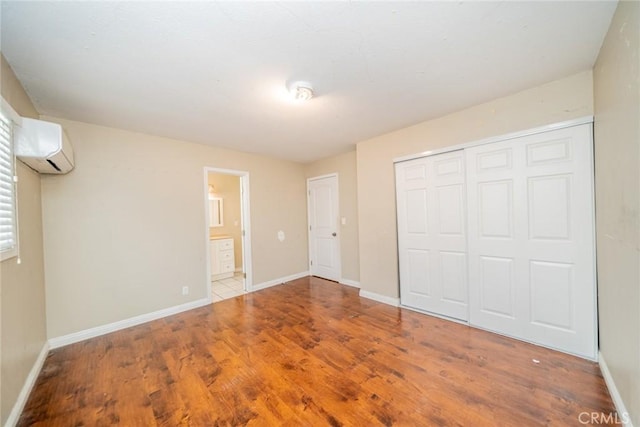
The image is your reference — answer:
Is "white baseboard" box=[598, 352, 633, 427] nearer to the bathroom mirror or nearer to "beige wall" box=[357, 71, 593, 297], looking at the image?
"beige wall" box=[357, 71, 593, 297]

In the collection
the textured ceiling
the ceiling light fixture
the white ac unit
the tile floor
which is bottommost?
the tile floor

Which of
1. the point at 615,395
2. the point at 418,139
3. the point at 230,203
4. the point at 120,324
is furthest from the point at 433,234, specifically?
the point at 230,203

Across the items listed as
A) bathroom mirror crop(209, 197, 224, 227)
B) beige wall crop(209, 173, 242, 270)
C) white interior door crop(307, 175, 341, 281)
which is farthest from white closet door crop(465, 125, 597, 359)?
bathroom mirror crop(209, 197, 224, 227)

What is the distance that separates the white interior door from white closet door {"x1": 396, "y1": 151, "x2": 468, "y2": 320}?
1.56 meters

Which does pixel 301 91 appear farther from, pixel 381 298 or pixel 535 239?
pixel 381 298

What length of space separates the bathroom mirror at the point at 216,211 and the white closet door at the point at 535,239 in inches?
193

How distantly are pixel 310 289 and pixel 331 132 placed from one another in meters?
2.65

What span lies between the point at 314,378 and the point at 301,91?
2400mm

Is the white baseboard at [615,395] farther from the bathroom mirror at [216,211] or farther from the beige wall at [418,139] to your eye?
the bathroom mirror at [216,211]

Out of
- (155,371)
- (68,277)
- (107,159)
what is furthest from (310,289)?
(107,159)

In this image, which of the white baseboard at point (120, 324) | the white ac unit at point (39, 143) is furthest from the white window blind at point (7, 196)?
the white baseboard at point (120, 324)

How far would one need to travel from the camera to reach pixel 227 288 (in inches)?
171

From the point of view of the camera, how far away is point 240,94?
2162 millimetres

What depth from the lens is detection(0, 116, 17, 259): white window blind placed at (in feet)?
5.14
